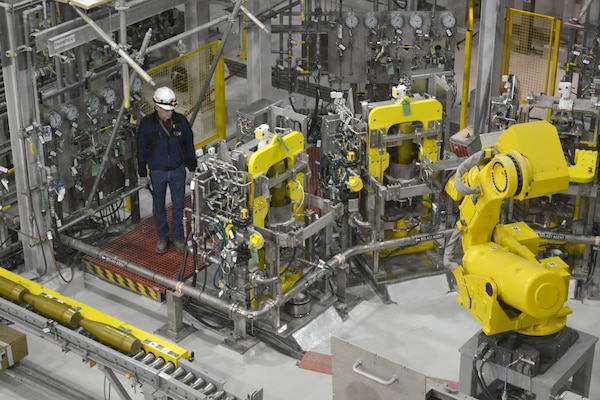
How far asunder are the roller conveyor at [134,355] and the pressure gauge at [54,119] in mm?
1799

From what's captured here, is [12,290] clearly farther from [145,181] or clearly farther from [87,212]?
[145,181]

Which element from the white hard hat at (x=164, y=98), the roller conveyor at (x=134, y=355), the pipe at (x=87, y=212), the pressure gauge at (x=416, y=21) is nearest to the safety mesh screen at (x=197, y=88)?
the pipe at (x=87, y=212)

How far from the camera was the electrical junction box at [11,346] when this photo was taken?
9.99 metres

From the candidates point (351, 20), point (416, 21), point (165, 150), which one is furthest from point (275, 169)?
point (416, 21)

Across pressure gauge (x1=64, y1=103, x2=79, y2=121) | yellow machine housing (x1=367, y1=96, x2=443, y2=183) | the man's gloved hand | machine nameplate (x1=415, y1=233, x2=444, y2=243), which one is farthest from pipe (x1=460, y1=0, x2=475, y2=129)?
pressure gauge (x1=64, y1=103, x2=79, y2=121)

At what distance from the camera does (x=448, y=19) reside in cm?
1377

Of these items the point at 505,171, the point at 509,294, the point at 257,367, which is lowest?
the point at 257,367

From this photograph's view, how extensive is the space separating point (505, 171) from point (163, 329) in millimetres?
4317

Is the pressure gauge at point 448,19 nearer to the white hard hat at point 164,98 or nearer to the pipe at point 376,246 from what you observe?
the pipe at point 376,246

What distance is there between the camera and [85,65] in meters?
11.6

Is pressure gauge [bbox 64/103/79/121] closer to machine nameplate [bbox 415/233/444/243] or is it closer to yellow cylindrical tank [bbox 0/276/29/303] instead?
yellow cylindrical tank [bbox 0/276/29/303]

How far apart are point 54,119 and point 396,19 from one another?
4919mm

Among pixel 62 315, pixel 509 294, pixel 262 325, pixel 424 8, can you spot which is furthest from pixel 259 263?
pixel 424 8

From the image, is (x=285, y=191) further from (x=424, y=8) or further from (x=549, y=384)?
(x=424, y=8)
